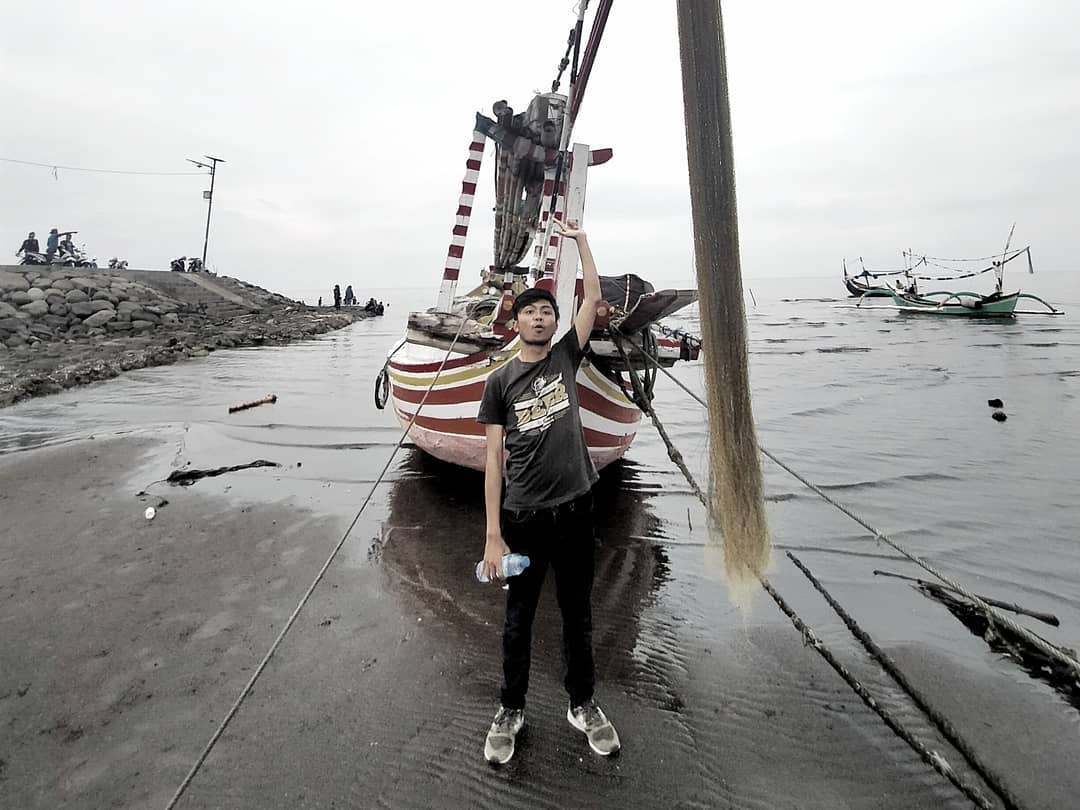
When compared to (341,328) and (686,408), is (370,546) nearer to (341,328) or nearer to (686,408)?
(686,408)

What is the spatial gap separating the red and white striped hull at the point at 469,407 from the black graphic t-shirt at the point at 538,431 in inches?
105

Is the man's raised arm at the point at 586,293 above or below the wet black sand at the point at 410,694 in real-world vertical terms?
above

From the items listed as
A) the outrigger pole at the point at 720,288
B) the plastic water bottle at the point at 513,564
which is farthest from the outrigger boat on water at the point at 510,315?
the plastic water bottle at the point at 513,564

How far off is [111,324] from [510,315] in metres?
27.8

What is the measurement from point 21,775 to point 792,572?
5.17 m

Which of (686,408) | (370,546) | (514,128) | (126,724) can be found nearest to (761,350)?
(686,408)

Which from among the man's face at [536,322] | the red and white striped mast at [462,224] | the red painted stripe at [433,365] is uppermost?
the red and white striped mast at [462,224]

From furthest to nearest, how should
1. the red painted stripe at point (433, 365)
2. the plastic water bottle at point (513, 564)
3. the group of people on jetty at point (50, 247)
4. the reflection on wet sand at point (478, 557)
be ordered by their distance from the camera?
the group of people on jetty at point (50, 247) → the red painted stripe at point (433, 365) → the reflection on wet sand at point (478, 557) → the plastic water bottle at point (513, 564)

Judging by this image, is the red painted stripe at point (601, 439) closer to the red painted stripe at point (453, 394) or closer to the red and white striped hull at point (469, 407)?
the red and white striped hull at point (469, 407)

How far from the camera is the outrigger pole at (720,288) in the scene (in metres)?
2.36

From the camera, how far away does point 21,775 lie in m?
2.61

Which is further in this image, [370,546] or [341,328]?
[341,328]

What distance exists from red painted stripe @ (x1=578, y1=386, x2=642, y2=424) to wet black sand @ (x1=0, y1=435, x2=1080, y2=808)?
1521mm

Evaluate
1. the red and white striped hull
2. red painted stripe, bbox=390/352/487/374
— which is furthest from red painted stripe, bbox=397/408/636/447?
red painted stripe, bbox=390/352/487/374
